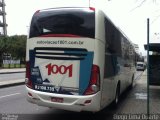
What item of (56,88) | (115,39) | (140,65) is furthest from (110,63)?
(140,65)

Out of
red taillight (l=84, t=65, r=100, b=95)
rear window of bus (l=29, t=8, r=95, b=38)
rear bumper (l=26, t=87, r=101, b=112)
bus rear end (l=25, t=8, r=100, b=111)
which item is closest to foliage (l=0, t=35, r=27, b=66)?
rear window of bus (l=29, t=8, r=95, b=38)

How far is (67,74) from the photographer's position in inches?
344

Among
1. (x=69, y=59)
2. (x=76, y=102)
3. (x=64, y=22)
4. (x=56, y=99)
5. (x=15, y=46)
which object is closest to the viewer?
(x=76, y=102)

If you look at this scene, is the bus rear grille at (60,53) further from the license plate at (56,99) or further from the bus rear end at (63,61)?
the license plate at (56,99)

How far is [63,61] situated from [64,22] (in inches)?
42.6

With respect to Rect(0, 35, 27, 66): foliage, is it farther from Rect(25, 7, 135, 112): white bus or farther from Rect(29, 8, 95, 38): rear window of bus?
Rect(25, 7, 135, 112): white bus

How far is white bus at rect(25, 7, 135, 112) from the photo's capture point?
27.9ft

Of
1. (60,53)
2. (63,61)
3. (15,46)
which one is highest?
(15,46)

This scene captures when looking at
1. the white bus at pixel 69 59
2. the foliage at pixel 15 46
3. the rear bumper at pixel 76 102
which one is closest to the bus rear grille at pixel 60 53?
the white bus at pixel 69 59

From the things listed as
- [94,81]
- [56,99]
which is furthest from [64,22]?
[56,99]

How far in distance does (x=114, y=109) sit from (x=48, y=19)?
427 cm

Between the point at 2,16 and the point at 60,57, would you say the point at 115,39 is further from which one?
the point at 2,16

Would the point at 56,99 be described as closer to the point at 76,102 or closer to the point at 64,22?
the point at 76,102

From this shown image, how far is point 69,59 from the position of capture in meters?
8.74
